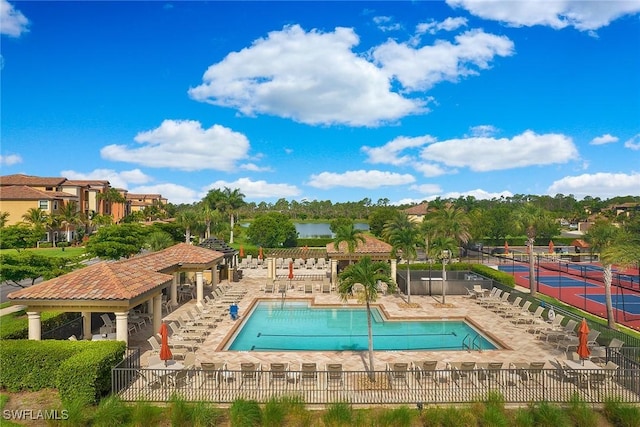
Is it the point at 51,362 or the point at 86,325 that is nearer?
the point at 51,362

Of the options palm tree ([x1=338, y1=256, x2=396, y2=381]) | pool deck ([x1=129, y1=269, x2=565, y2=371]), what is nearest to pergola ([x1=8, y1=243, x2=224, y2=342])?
pool deck ([x1=129, y1=269, x2=565, y2=371])

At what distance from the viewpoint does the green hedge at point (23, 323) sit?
1641 cm

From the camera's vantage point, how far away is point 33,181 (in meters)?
83.8

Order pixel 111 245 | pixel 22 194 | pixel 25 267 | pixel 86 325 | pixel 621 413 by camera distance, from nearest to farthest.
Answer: pixel 621 413
pixel 86 325
pixel 25 267
pixel 111 245
pixel 22 194

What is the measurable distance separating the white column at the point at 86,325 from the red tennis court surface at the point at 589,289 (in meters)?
27.2

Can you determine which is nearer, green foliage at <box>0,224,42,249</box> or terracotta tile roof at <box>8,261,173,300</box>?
terracotta tile roof at <box>8,261,173,300</box>

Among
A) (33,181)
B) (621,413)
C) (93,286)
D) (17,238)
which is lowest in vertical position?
(621,413)

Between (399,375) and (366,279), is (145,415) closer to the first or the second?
(399,375)

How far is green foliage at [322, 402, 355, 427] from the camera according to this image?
1192 cm

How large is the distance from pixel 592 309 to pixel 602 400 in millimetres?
17736

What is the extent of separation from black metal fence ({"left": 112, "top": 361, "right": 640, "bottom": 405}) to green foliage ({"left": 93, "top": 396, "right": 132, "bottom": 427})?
1000 mm

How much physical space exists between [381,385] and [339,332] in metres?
9.79

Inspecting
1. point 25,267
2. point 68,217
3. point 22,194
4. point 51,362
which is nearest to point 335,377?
point 51,362

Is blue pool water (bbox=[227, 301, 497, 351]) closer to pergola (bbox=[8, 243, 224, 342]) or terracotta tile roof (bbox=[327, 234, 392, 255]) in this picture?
pergola (bbox=[8, 243, 224, 342])
